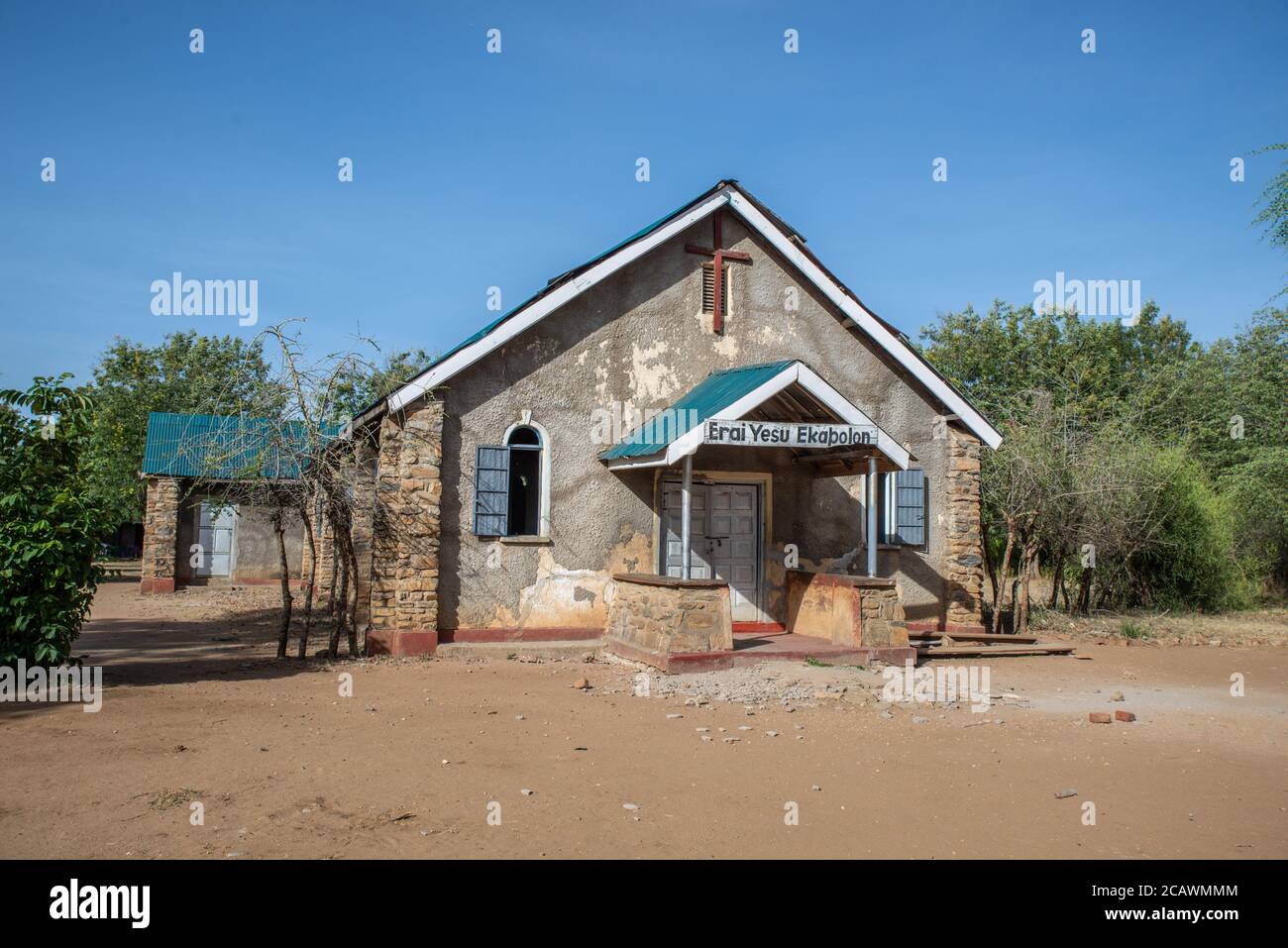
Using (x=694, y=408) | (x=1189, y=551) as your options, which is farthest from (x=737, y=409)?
(x=1189, y=551)

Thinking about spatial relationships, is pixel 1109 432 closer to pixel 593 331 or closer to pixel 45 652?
pixel 593 331

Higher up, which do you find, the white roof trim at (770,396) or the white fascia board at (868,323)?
the white fascia board at (868,323)

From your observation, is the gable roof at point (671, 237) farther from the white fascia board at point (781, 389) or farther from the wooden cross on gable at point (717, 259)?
the white fascia board at point (781, 389)

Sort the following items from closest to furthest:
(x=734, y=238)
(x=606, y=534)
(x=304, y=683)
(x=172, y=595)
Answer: (x=304, y=683), (x=606, y=534), (x=734, y=238), (x=172, y=595)

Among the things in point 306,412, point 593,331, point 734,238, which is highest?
point 734,238

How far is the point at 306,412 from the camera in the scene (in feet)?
36.6

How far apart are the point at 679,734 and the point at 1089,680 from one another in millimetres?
6259

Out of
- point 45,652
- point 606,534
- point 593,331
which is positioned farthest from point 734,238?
point 45,652

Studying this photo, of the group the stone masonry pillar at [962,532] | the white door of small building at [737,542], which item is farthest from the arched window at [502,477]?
the stone masonry pillar at [962,532]

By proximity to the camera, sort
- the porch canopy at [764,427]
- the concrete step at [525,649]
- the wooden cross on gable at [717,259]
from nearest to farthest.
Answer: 1. the porch canopy at [764,427]
2. the concrete step at [525,649]
3. the wooden cross on gable at [717,259]

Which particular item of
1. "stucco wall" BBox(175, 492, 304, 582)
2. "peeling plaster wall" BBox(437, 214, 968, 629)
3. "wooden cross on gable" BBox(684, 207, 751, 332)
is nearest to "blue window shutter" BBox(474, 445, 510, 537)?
"peeling plaster wall" BBox(437, 214, 968, 629)

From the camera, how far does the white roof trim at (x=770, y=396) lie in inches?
449

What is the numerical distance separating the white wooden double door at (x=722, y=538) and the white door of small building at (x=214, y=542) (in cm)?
1451

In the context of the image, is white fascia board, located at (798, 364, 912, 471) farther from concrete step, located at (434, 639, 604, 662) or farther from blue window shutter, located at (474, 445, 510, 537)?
concrete step, located at (434, 639, 604, 662)
